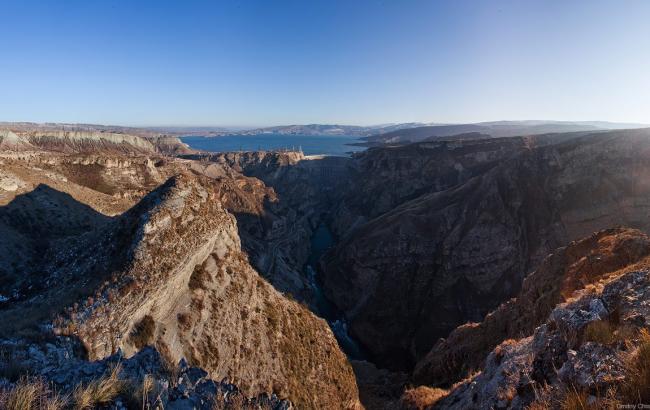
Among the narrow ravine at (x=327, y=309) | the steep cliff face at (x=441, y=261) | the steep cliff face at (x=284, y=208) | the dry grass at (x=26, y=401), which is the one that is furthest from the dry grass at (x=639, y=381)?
the steep cliff face at (x=284, y=208)

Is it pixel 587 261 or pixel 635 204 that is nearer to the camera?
→ pixel 587 261

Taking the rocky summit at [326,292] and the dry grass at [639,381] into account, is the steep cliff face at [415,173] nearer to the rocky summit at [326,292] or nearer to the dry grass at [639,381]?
the rocky summit at [326,292]

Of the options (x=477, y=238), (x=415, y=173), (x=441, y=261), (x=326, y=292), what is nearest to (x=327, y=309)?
(x=326, y=292)

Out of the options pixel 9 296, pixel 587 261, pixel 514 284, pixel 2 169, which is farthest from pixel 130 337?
pixel 514 284

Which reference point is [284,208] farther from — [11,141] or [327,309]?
[11,141]

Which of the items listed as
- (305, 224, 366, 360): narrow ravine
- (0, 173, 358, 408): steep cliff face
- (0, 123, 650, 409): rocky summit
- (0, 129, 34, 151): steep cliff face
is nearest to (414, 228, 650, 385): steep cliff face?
(0, 123, 650, 409): rocky summit

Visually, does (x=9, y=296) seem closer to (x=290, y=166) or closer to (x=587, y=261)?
(x=587, y=261)
